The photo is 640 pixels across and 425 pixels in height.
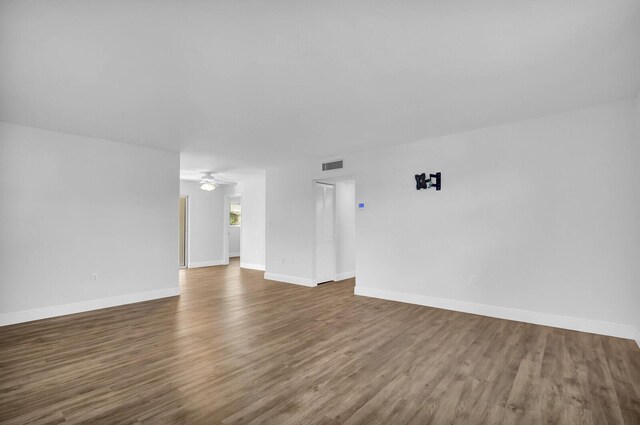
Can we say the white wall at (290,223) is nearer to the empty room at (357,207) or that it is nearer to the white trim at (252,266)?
the empty room at (357,207)

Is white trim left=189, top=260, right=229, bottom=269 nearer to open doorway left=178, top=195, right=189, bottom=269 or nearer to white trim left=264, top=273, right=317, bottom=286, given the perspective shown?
open doorway left=178, top=195, right=189, bottom=269

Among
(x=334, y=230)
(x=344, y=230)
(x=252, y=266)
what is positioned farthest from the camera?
(x=252, y=266)

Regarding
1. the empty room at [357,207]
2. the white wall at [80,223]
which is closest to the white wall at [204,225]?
the empty room at [357,207]

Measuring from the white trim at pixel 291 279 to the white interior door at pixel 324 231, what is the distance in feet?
0.67

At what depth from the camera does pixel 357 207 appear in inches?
230

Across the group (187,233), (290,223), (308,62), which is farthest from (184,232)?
(308,62)

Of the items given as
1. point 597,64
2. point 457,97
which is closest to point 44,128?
point 457,97

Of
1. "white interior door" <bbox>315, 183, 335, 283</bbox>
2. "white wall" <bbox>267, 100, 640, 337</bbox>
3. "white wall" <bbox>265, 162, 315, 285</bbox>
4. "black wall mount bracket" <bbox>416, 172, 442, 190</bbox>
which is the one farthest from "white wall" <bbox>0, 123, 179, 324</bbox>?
"black wall mount bracket" <bbox>416, 172, 442, 190</bbox>

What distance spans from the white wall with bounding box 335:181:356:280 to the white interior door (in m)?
0.21

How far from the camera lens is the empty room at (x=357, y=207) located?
7.14ft

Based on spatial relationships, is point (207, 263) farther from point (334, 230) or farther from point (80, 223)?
point (80, 223)

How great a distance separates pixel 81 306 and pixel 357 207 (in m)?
4.60

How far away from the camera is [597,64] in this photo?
8.92ft

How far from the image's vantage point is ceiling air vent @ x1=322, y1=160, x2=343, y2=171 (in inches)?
242
